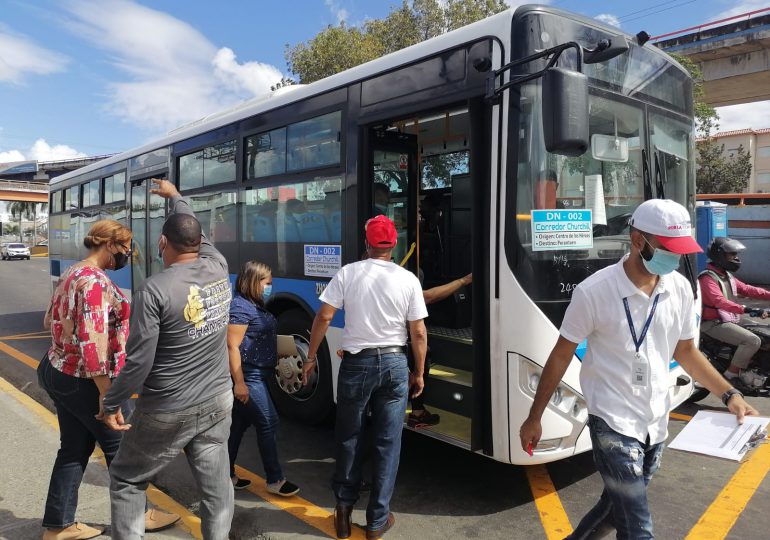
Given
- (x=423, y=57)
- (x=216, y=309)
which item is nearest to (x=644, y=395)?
(x=216, y=309)

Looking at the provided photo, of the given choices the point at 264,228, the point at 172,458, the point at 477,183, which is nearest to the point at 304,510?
the point at 172,458

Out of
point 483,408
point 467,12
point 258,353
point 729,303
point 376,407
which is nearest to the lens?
point 376,407

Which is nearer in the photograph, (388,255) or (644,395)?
(644,395)

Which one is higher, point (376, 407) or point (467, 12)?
point (467, 12)

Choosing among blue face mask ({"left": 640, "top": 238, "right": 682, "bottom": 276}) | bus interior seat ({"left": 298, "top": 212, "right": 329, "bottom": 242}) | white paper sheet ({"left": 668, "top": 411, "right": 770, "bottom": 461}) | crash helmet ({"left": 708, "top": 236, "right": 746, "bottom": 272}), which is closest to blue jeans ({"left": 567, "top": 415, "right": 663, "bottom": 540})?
white paper sheet ({"left": 668, "top": 411, "right": 770, "bottom": 461})

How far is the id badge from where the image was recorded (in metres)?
2.29

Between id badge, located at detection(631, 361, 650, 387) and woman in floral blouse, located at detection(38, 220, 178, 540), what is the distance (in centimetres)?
250

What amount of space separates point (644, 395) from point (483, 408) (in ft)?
4.56

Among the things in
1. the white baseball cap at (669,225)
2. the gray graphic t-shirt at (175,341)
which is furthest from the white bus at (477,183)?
the gray graphic t-shirt at (175,341)

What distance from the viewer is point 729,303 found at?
5695 millimetres

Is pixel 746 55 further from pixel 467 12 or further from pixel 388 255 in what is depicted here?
pixel 388 255

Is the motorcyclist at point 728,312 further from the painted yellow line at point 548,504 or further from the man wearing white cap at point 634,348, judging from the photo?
the man wearing white cap at point 634,348

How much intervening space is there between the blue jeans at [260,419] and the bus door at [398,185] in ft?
5.04

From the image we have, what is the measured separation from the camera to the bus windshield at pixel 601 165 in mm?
3471
